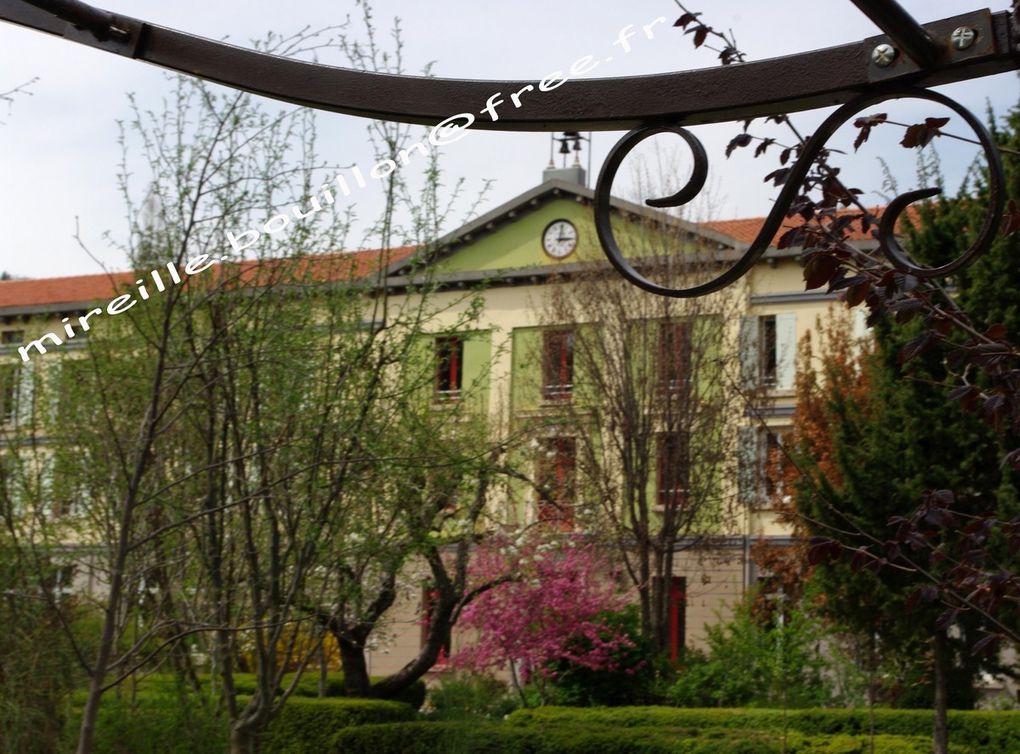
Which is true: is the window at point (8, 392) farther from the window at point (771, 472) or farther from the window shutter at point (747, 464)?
the window at point (771, 472)

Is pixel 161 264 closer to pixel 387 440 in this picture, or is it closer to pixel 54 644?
pixel 387 440

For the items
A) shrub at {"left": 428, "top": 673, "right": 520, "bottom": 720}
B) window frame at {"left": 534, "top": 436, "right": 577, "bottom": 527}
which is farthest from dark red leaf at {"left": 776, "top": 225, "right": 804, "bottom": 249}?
window frame at {"left": 534, "top": 436, "right": 577, "bottom": 527}

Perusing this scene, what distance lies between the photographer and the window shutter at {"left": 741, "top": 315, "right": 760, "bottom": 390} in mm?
21453

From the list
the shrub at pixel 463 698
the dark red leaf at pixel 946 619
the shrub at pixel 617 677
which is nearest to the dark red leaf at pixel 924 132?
the dark red leaf at pixel 946 619

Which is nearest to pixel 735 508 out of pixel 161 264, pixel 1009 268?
pixel 1009 268

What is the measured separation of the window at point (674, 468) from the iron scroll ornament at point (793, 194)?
1956cm

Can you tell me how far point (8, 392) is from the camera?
14.3 m

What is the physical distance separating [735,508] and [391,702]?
818 cm

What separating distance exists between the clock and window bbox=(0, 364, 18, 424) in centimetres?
1454

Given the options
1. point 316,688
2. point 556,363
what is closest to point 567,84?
point 316,688

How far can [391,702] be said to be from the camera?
16.3 metres

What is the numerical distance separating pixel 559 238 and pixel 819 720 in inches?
584

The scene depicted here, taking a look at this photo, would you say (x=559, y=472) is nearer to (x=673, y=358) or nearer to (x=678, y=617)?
(x=673, y=358)

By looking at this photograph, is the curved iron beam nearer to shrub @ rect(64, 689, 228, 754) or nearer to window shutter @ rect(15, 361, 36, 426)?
shrub @ rect(64, 689, 228, 754)
